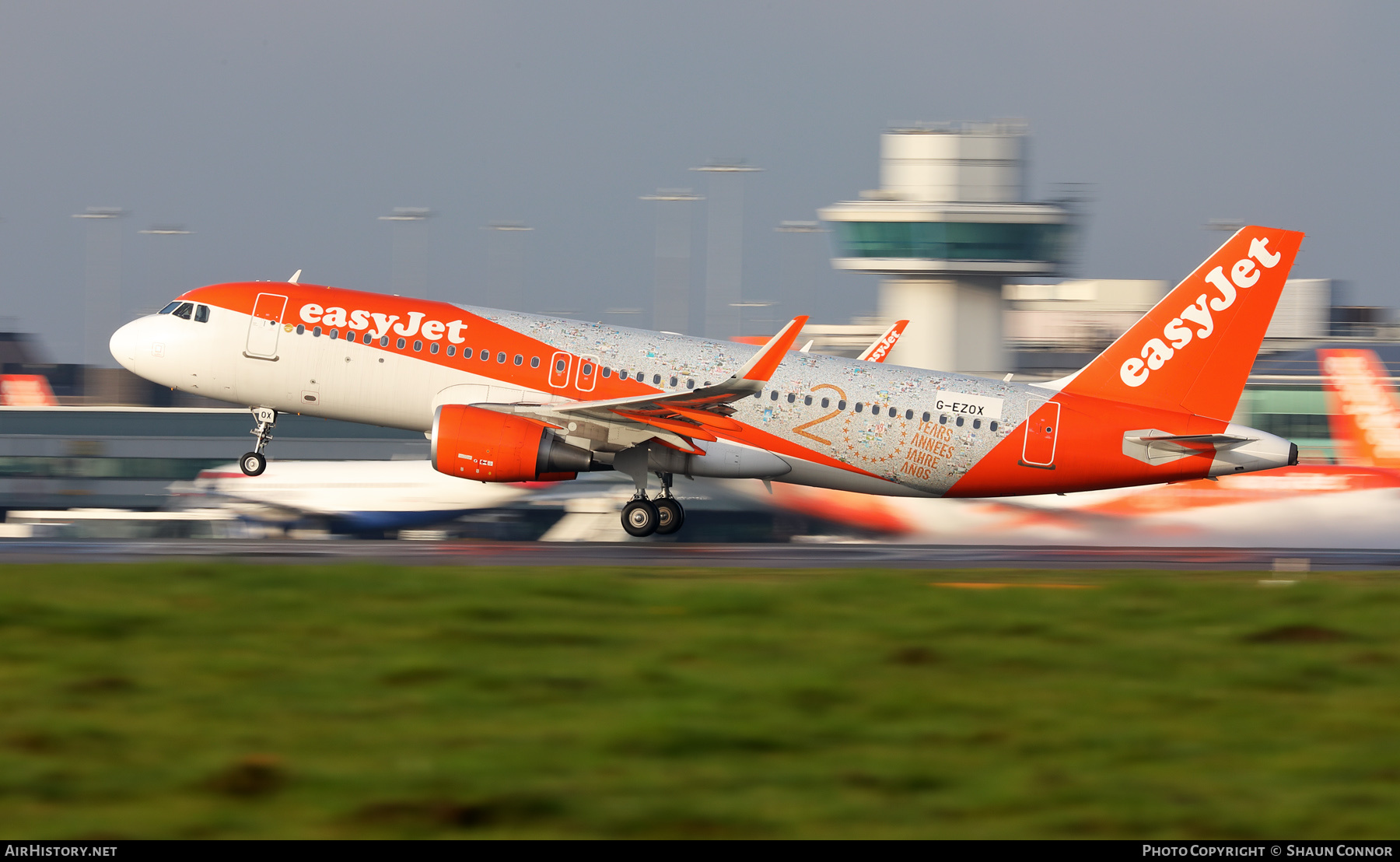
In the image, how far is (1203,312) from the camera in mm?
26641

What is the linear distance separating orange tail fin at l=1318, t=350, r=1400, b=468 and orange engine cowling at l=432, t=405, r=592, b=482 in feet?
81.0

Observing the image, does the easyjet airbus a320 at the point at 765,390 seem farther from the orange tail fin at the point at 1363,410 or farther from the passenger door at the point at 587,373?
the orange tail fin at the point at 1363,410

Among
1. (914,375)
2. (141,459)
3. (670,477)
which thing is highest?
(914,375)

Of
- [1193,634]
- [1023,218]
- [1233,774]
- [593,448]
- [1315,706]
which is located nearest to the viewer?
[1233,774]

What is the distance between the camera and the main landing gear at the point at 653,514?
27188 millimetres

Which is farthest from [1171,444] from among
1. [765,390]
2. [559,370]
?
[559,370]

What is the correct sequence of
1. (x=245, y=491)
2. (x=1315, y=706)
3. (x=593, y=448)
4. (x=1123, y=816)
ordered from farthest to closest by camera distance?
(x=245, y=491) → (x=593, y=448) → (x=1315, y=706) → (x=1123, y=816)

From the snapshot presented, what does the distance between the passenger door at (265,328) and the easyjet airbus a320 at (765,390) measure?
0.11 ft

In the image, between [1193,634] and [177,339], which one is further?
[177,339]

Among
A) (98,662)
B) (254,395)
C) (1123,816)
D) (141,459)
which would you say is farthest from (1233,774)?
(141,459)

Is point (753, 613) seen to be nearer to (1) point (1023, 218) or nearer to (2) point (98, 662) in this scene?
(2) point (98, 662)

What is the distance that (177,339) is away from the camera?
88.3 ft

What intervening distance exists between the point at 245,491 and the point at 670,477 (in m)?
13.4

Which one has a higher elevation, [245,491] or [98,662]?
[98,662]
